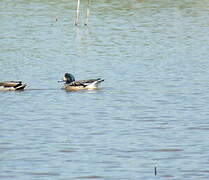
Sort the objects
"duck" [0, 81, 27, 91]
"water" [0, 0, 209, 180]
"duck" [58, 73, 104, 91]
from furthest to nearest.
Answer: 1. "duck" [58, 73, 104, 91]
2. "duck" [0, 81, 27, 91]
3. "water" [0, 0, 209, 180]

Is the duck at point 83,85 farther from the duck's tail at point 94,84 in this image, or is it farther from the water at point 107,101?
the water at point 107,101

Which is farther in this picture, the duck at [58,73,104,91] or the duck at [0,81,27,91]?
the duck at [58,73,104,91]

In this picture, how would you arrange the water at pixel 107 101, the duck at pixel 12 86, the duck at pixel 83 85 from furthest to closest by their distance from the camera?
the duck at pixel 83 85, the duck at pixel 12 86, the water at pixel 107 101

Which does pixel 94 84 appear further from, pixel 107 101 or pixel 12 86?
pixel 12 86

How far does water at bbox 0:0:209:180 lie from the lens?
70.1 feet

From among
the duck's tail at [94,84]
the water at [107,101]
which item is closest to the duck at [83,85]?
the duck's tail at [94,84]

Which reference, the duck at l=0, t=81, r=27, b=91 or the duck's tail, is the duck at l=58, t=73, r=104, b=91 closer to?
the duck's tail

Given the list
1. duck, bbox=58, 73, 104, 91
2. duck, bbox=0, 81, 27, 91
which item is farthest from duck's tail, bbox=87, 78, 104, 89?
duck, bbox=0, 81, 27, 91

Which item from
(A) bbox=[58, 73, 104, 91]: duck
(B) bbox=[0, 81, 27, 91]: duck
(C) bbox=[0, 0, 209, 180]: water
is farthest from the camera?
(A) bbox=[58, 73, 104, 91]: duck

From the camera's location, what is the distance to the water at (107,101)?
21375 millimetres

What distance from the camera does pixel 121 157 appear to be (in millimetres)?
21969

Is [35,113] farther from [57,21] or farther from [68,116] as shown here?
[57,21]

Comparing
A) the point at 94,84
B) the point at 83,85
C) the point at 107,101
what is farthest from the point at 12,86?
the point at 107,101

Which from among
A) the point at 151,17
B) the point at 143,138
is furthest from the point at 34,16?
the point at 143,138
